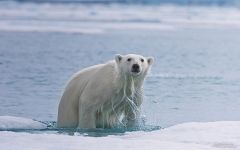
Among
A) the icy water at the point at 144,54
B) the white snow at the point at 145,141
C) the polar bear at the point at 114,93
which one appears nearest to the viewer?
the white snow at the point at 145,141

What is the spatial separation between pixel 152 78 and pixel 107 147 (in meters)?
7.10

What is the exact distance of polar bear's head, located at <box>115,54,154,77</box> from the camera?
25.0ft

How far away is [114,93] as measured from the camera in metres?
7.78

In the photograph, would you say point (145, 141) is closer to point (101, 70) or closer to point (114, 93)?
point (114, 93)

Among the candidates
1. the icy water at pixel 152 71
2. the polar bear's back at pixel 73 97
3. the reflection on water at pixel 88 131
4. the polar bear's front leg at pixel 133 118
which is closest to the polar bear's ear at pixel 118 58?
the polar bear's back at pixel 73 97

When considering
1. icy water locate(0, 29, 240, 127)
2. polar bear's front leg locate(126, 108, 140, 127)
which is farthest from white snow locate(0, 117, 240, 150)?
icy water locate(0, 29, 240, 127)

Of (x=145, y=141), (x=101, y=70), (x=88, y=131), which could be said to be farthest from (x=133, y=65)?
(x=145, y=141)

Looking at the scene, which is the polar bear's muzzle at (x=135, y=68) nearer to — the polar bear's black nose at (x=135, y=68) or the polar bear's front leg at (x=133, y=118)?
the polar bear's black nose at (x=135, y=68)

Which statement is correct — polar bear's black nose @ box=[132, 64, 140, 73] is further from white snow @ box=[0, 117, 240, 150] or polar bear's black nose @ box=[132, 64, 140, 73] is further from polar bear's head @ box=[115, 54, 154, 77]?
white snow @ box=[0, 117, 240, 150]

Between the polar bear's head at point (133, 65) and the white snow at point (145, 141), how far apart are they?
0.98m

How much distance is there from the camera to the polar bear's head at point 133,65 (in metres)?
7.62

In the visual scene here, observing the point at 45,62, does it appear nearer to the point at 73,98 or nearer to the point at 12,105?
the point at 12,105

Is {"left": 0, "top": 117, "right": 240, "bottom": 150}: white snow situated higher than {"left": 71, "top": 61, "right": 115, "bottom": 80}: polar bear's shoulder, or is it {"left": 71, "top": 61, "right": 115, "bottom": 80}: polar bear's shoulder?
{"left": 71, "top": 61, "right": 115, "bottom": 80}: polar bear's shoulder

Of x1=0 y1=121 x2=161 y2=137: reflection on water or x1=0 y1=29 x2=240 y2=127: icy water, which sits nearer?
x1=0 y1=121 x2=161 y2=137: reflection on water
